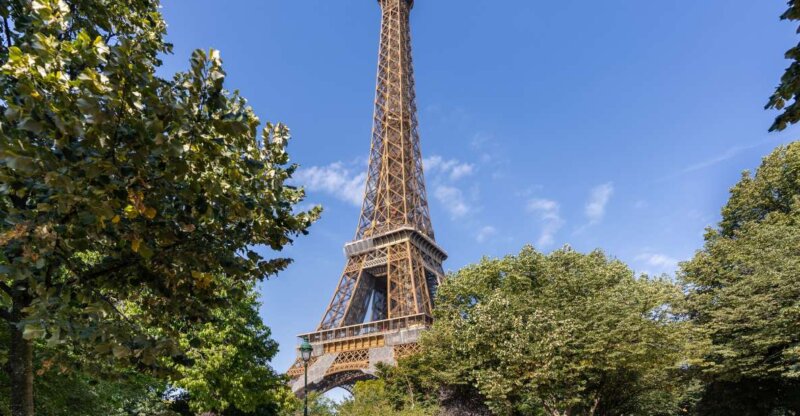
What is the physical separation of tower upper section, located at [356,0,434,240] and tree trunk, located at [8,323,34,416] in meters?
44.4

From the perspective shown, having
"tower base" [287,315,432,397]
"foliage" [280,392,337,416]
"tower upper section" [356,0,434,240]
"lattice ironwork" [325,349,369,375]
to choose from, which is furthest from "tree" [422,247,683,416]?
"tower upper section" [356,0,434,240]

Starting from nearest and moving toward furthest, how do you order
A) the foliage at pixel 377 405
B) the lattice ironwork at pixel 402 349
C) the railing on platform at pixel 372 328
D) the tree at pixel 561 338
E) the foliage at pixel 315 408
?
the tree at pixel 561 338 → the foliage at pixel 377 405 → the foliage at pixel 315 408 → the lattice ironwork at pixel 402 349 → the railing on platform at pixel 372 328

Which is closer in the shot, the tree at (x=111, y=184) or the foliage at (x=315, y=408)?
the tree at (x=111, y=184)

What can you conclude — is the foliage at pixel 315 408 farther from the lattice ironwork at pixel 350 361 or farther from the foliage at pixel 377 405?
the lattice ironwork at pixel 350 361

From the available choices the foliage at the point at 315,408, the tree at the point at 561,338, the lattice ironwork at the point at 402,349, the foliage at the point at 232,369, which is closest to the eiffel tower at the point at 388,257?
the lattice ironwork at the point at 402,349

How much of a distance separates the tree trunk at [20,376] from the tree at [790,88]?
26.5 ft

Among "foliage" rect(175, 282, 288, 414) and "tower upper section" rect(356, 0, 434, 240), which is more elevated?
"tower upper section" rect(356, 0, 434, 240)

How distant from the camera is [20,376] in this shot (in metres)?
5.11

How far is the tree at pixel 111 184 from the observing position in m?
3.72

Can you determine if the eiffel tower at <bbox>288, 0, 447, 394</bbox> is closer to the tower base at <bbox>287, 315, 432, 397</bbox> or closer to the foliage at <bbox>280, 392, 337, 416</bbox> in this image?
the tower base at <bbox>287, 315, 432, 397</bbox>

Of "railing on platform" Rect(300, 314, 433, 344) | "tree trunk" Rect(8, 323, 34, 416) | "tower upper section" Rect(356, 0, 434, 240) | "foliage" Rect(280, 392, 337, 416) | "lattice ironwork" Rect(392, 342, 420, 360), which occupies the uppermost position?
"tower upper section" Rect(356, 0, 434, 240)

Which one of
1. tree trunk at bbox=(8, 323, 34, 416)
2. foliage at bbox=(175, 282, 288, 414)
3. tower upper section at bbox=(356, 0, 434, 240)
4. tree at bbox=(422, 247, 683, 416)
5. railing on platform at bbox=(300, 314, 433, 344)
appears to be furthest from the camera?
tower upper section at bbox=(356, 0, 434, 240)

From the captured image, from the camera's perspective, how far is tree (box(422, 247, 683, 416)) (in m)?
21.5

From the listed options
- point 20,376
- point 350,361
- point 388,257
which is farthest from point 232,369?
point 388,257
